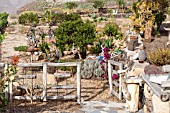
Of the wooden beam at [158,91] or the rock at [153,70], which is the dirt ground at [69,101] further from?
the wooden beam at [158,91]

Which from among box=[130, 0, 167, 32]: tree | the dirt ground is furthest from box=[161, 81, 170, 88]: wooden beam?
box=[130, 0, 167, 32]: tree

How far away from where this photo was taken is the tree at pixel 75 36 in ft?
55.3

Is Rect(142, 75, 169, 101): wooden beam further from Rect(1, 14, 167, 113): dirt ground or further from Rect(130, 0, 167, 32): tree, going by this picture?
Rect(130, 0, 167, 32): tree

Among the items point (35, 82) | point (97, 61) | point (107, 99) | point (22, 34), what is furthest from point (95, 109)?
point (22, 34)

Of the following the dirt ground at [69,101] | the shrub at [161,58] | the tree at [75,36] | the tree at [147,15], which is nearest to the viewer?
the shrub at [161,58]

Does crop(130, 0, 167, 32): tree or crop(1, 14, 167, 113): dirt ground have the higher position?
crop(130, 0, 167, 32): tree

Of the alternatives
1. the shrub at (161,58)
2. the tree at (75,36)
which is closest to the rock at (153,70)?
the shrub at (161,58)

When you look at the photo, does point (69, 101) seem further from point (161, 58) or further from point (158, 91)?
point (158, 91)

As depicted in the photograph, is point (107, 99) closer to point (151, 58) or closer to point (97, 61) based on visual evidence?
point (151, 58)

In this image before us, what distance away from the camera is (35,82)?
482 inches

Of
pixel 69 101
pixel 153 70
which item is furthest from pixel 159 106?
pixel 69 101

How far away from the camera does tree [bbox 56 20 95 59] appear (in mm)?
16859

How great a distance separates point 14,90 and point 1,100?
188 centimetres

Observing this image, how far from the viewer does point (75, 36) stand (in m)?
17.0
